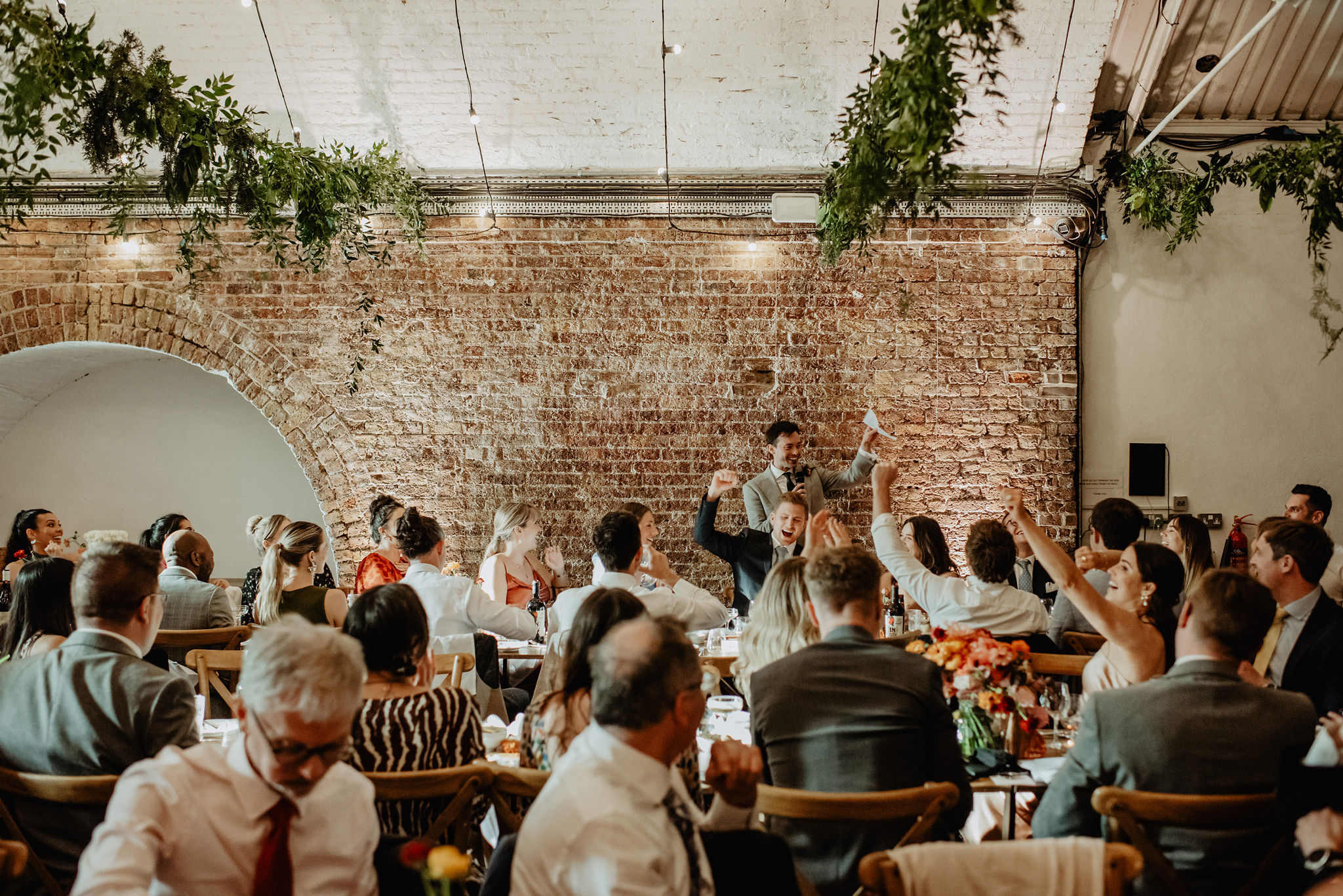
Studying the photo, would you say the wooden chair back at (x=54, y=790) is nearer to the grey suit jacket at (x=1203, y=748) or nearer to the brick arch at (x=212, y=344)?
the grey suit jacket at (x=1203, y=748)

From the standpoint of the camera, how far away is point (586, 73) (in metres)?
6.30

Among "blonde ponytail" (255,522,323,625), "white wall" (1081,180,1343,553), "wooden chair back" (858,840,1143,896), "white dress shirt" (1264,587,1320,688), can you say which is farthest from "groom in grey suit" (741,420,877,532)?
"wooden chair back" (858,840,1143,896)

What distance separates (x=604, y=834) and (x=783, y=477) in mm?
4738

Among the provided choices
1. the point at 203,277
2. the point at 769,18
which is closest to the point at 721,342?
the point at 769,18

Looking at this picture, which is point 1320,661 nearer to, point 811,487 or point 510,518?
point 811,487

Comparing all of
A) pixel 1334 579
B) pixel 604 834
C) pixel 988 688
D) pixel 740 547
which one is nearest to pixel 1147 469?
pixel 1334 579

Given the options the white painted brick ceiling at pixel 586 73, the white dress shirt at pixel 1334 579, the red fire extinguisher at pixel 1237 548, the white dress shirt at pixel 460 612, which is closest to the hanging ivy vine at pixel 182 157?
the white painted brick ceiling at pixel 586 73

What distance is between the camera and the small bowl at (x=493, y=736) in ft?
10.7

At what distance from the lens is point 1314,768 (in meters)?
1.91

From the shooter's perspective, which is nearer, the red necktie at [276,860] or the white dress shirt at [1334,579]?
the red necktie at [276,860]

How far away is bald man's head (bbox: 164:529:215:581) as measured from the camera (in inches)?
192

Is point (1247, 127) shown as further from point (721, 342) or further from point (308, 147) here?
point (308, 147)

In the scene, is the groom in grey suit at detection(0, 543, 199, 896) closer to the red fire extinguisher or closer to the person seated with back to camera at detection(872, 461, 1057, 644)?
the person seated with back to camera at detection(872, 461, 1057, 644)

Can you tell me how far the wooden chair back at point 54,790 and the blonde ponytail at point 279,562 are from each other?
6.91 ft
